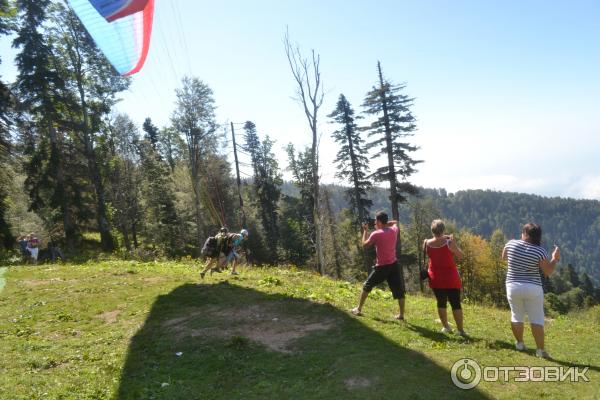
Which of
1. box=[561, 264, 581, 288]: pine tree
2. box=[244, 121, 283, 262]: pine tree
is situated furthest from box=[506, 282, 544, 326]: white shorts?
box=[561, 264, 581, 288]: pine tree

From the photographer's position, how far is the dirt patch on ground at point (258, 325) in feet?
24.8

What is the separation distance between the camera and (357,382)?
5.61 metres

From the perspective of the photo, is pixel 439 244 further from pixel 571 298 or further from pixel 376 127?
pixel 571 298

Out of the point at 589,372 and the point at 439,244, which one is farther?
the point at 439,244

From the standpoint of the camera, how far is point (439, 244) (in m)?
7.56

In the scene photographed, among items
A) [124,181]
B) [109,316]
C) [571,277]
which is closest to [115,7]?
[109,316]

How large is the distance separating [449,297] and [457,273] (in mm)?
490

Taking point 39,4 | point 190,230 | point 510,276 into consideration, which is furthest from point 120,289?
point 190,230

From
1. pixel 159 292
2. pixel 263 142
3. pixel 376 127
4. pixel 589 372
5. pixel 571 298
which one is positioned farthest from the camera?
pixel 571 298

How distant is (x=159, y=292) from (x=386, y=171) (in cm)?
1978

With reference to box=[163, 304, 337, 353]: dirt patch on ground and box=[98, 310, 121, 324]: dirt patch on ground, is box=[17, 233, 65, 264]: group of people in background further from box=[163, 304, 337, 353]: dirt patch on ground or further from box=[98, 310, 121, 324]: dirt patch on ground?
box=[163, 304, 337, 353]: dirt patch on ground

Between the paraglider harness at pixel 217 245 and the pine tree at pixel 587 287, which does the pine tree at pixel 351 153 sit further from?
the pine tree at pixel 587 287

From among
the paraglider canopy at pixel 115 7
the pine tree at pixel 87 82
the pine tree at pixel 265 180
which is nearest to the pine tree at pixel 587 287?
the pine tree at pixel 265 180

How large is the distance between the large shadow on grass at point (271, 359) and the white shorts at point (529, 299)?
1694 millimetres
